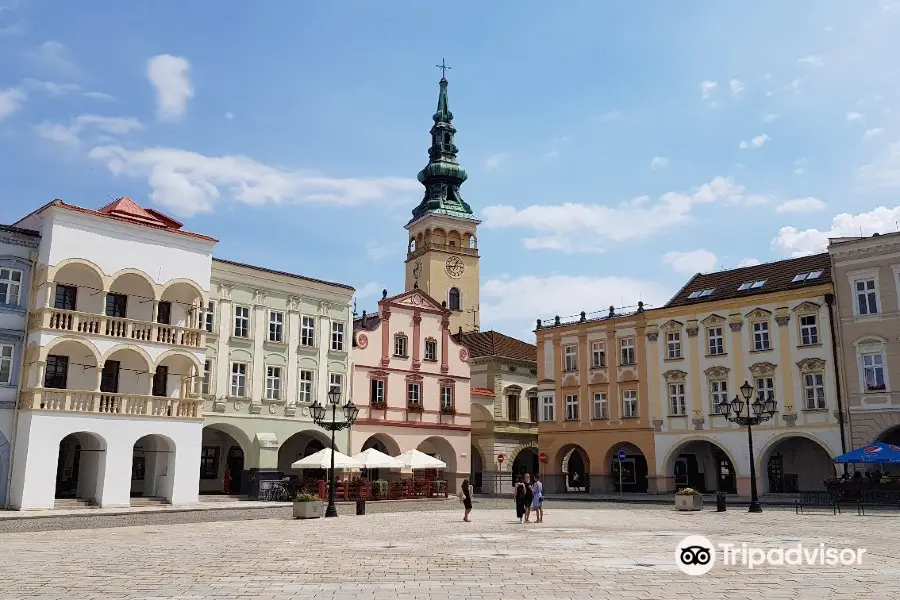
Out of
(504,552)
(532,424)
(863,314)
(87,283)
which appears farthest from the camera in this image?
(532,424)

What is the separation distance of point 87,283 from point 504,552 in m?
24.2

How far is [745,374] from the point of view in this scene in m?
43.8

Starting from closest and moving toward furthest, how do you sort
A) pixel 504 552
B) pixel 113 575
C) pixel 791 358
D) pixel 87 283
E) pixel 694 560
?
pixel 113 575, pixel 694 560, pixel 504 552, pixel 87 283, pixel 791 358

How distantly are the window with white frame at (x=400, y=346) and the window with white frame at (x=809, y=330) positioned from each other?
21.2 m

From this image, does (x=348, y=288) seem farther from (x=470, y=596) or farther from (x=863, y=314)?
(x=470, y=596)

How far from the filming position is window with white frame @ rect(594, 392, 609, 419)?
49.6m

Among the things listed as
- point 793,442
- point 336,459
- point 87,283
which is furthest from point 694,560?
point 793,442

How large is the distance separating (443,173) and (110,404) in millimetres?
60113

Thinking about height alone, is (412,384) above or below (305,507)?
above

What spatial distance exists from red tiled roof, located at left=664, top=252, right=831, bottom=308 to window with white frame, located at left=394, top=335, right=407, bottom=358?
1523 cm

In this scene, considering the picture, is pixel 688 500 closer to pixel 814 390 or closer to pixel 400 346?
pixel 814 390

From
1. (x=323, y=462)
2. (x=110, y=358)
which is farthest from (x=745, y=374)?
(x=110, y=358)

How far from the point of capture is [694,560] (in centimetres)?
1524

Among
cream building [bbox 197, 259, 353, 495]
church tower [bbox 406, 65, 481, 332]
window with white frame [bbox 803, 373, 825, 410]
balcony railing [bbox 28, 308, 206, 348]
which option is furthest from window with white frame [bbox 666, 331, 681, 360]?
church tower [bbox 406, 65, 481, 332]
